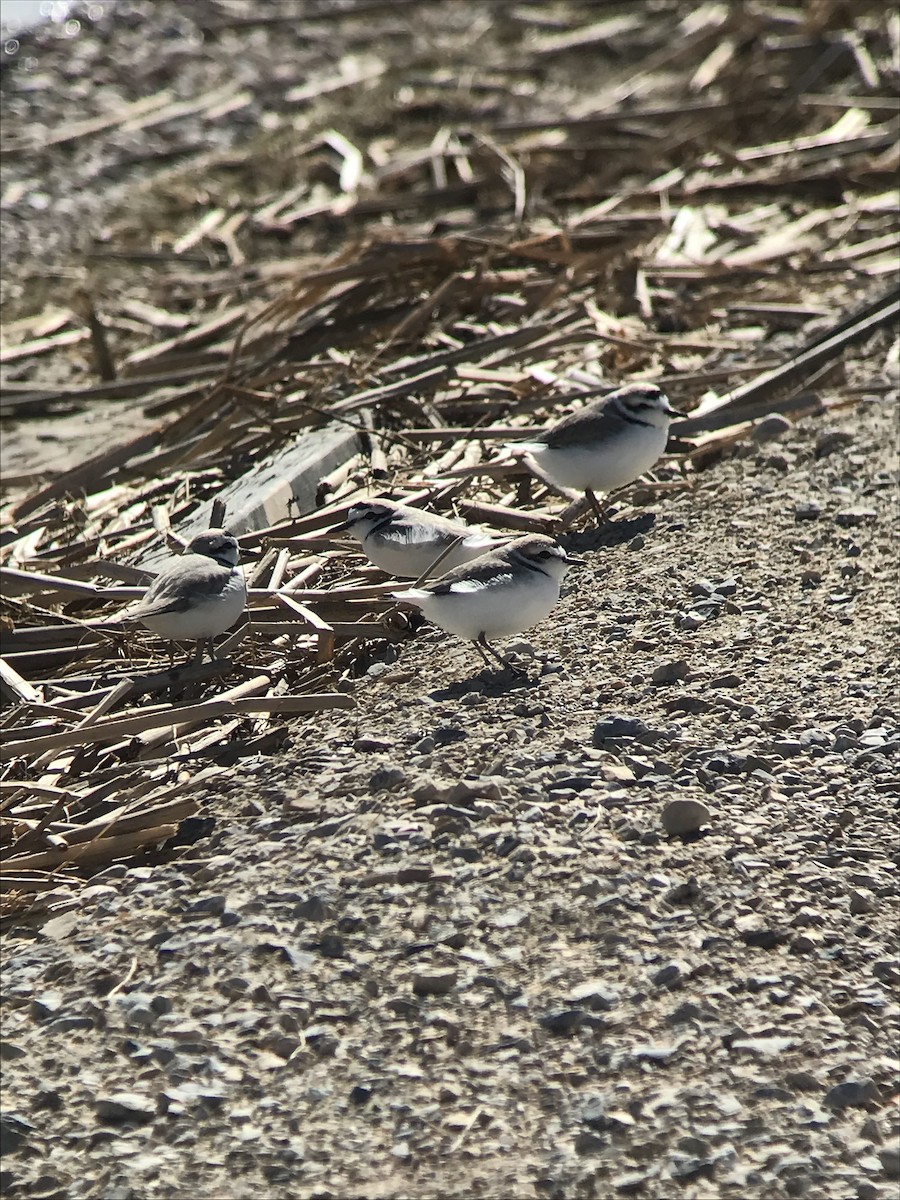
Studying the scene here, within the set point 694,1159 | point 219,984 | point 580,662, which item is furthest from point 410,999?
point 580,662

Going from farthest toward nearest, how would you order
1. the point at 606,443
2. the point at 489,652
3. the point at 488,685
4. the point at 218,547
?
1. the point at 606,443
2. the point at 218,547
3. the point at 489,652
4. the point at 488,685

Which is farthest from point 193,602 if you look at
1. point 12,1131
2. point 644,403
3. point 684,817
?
point 644,403

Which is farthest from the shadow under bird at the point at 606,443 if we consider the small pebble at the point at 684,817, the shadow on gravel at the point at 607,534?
the small pebble at the point at 684,817

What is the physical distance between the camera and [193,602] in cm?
666

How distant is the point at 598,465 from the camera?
27.1 feet

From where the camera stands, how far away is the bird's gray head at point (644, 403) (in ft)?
27.6

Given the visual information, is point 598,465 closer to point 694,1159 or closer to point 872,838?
point 872,838

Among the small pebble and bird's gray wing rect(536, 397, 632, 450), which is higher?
bird's gray wing rect(536, 397, 632, 450)

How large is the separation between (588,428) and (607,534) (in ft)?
1.98

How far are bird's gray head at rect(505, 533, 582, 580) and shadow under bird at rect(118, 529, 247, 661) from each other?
1.19 m

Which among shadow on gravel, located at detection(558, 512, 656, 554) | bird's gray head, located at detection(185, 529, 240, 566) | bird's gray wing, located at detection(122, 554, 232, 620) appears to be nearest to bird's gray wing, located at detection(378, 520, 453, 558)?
bird's gray head, located at detection(185, 529, 240, 566)

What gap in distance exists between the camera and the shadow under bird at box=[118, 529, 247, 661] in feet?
21.9

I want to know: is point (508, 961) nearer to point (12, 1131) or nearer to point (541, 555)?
point (12, 1131)

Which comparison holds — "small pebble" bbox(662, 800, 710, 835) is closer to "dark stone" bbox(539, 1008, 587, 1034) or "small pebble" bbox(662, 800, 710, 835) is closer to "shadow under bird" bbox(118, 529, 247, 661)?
"dark stone" bbox(539, 1008, 587, 1034)
